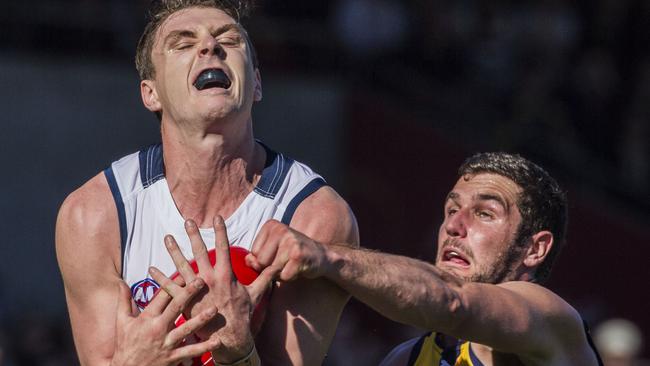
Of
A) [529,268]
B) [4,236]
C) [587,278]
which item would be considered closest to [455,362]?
[529,268]

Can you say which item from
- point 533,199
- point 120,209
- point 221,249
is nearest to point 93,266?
point 120,209

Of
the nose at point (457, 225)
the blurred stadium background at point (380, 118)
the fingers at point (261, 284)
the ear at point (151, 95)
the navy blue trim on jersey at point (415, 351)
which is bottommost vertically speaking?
the blurred stadium background at point (380, 118)

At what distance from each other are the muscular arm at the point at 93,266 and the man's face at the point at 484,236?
156 cm

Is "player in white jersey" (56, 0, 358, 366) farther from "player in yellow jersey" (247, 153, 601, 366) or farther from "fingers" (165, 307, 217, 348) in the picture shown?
"player in yellow jersey" (247, 153, 601, 366)

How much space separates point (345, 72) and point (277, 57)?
2.51 feet

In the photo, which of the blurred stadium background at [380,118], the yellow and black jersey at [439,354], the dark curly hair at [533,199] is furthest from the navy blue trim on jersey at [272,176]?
the blurred stadium background at [380,118]

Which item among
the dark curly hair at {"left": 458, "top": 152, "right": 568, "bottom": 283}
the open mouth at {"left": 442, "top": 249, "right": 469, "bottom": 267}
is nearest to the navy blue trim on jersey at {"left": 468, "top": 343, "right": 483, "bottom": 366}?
the open mouth at {"left": 442, "top": 249, "right": 469, "bottom": 267}

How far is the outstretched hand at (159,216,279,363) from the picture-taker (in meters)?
5.11

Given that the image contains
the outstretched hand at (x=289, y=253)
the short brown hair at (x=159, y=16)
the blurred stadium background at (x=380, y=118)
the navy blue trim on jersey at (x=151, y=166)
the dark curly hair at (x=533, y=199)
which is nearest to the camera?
the outstretched hand at (x=289, y=253)

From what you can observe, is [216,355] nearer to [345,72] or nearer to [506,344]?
[506,344]

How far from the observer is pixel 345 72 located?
14.7 metres

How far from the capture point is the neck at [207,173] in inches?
225

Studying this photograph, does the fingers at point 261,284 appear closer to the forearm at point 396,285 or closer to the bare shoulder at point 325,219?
the forearm at point 396,285

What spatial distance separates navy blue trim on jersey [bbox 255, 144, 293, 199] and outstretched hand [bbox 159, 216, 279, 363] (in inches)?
23.4
